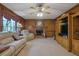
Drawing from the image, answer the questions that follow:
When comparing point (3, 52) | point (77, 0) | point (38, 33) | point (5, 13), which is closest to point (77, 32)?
point (77, 0)

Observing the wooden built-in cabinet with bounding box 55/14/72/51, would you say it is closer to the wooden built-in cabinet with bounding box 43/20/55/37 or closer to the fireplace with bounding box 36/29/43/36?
the fireplace with bounding box 36/29/43/36

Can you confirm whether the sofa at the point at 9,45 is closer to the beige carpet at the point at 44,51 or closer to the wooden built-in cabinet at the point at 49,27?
the beige carpet at the point at 44,51

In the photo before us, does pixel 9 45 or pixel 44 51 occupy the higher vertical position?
pixel 9 45

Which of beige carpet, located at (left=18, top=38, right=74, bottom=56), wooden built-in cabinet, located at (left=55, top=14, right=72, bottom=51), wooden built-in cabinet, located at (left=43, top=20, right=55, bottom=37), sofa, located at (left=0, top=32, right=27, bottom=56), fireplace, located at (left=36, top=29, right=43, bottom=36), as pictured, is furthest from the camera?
wooden built-in cabinet, located at (left=43, top=20, right=55, bottom=37)

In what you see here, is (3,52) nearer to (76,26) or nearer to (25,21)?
(76,26)

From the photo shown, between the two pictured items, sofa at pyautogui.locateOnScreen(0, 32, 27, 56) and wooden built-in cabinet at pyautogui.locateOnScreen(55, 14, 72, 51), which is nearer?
sofa at pyautogui.locateOnScreen(0, 32, 27, 56)

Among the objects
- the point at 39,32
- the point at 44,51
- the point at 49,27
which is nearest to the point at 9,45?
the point at 44,51

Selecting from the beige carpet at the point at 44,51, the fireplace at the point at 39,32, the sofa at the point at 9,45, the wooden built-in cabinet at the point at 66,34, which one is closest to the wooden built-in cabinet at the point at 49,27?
the fireplace at the point at 39,32

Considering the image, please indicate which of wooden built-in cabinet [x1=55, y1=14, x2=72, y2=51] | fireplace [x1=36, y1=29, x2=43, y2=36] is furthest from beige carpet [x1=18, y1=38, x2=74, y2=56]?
fireplace [x1=36, y1=29, x2=43, y2=36]

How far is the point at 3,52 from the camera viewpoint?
2.99 m

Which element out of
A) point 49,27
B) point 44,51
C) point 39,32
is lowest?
point 44,51

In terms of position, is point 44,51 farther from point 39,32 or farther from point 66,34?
point 39,32

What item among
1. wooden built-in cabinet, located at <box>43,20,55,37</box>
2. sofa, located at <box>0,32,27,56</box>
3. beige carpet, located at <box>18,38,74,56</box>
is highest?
wooden built-in cabinet, located at <box>43,20,55,37</box>

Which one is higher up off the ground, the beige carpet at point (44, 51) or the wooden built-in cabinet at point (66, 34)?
the wooden built-in cabinet at point (66, 34)
